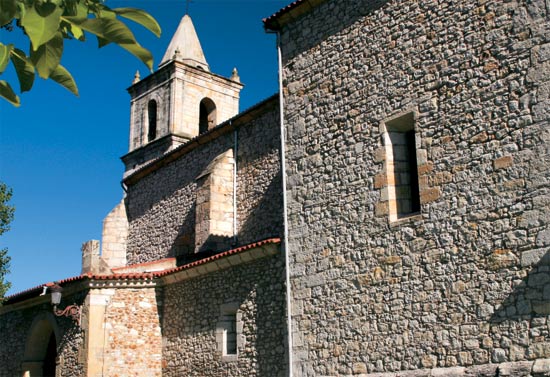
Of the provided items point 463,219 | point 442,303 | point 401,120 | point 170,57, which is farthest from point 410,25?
point 170,57

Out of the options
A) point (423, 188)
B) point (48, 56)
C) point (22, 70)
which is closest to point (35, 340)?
point (423, 188)

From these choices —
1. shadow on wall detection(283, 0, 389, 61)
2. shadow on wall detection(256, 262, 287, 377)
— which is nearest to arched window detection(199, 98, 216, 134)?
shadow on wall detection(283, 0, 389, 61)

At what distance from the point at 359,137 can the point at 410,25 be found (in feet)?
6.17

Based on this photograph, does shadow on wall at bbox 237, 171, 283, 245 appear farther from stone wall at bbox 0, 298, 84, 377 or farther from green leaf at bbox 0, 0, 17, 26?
green leaf at bbox 0, 0, 17, 26

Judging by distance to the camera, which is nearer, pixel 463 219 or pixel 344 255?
pixel 463 219

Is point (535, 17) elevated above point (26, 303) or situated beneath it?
elevated above

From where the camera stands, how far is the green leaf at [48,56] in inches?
85.5

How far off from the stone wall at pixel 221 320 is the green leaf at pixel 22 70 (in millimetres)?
9532

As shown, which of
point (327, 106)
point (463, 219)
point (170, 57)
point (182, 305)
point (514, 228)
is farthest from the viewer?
point (170, 57)

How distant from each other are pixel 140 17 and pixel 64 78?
361 mm

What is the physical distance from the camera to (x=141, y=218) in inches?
822

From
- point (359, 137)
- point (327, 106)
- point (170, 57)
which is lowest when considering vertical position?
point (359, 137)

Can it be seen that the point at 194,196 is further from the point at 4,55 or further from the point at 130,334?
the point at 4,55

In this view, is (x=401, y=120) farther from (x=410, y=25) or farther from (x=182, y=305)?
(x=182, y=305)
